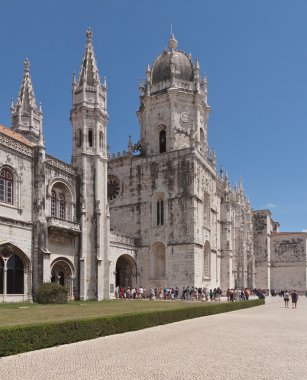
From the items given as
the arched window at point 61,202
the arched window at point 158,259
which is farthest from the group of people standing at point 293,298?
the arched window at point 61,202

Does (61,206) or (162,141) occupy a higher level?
(162,141)

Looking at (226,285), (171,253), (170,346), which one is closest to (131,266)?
(171,253)

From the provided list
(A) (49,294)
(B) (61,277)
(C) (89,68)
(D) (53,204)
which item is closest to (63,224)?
(D) (53,204)

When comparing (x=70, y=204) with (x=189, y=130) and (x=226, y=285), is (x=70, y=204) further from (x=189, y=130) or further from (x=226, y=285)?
(x=226, y=285)

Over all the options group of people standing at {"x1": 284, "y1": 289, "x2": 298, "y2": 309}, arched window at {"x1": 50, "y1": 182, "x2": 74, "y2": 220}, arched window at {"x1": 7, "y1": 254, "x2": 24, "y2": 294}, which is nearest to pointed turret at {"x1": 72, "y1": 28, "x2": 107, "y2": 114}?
arched window at {"x1": 50, "y1": 182, "x2": 74, "y2": 220}

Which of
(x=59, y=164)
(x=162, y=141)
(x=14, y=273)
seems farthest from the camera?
(x=162, y=141)

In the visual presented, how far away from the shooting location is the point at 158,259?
46188 millimetres

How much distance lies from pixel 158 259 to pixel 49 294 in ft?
61.6

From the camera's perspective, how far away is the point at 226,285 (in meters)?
55.9

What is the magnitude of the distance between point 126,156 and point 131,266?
11.5 m

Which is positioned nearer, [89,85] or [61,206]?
[61,206]

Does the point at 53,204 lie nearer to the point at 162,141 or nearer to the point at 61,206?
the point at 61,206

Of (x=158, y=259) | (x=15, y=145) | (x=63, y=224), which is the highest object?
(x=15, y=145)

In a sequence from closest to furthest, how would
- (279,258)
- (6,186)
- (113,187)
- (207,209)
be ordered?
(6,186) → (113,187) → (207,209) → (279,258)
